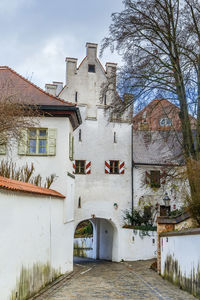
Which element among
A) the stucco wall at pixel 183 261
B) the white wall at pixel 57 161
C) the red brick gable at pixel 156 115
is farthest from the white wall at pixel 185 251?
the white wall at pixel 57 161

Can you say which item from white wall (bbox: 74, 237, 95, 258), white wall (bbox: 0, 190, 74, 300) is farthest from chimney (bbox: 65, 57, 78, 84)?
white wall (bbox: 0, 190, 74, 300)

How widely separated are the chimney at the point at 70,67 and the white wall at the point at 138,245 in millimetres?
10881

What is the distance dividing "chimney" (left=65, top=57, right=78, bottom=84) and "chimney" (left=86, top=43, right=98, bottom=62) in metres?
1.05

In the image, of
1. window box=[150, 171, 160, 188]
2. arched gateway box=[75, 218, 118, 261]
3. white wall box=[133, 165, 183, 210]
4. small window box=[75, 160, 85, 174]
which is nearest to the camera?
small window box=[75, 160, 85, 174]

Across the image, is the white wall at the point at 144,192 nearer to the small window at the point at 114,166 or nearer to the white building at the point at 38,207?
the small window at the point at 114,166

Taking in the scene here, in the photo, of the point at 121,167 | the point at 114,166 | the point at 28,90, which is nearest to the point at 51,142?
the point at 28,90

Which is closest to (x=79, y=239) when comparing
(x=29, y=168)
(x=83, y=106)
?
(x=83, y=106)

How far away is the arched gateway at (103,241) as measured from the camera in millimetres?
25797

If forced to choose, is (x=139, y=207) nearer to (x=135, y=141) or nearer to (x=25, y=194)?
(x=135, y=141)

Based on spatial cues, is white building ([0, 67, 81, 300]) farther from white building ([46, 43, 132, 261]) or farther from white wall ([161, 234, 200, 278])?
white building ([46, 43, 132, 261])

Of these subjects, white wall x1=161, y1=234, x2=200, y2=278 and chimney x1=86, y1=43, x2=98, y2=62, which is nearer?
white wall x1=161, y1=234, x2=200, y2=278

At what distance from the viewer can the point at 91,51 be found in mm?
26859

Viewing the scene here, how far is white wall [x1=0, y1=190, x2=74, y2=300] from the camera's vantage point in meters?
7.27

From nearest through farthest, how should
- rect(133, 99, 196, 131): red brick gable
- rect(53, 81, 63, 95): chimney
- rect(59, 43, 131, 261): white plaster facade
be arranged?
rect(133, 99, 196, 131): red brick gable, rect(59, 43, 131, 261): white plaster facade, rect(53, 81, 63, 95): chimney
